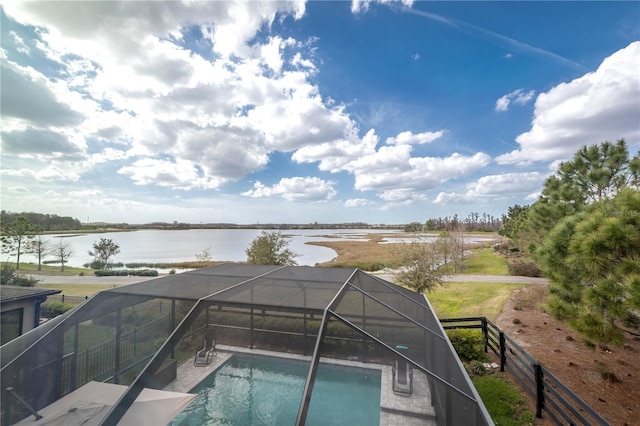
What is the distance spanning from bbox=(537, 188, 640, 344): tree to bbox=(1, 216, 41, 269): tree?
37.6 m

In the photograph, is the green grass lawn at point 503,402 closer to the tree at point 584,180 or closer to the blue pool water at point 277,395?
the blue pool water at point 277,395

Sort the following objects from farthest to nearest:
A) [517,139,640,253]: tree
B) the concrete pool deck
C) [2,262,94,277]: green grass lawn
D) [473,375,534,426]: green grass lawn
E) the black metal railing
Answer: [2,262,94,277]: green grass lawn → [517,139,640,253]: tree → [473,375,534,426]: green grass lawn → the black metal railing → the concrete pool deck

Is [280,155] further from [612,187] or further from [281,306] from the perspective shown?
[281,306]

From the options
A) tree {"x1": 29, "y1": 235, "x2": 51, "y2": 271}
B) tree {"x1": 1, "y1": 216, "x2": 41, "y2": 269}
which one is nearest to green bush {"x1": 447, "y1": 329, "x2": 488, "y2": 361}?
tree {"x1": 1, "y1": 216, "x2": 41, "y2": 269}

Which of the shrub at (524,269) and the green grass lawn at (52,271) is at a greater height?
the shrub at (524,269)

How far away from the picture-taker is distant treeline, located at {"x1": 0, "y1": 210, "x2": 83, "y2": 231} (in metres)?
26.3

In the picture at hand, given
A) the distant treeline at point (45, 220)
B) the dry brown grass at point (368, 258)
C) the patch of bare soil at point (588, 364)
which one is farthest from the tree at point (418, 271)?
the distant treeline at point (45, 220)

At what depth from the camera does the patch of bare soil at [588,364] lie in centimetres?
528

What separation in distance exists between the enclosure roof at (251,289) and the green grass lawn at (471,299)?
28.6 ft

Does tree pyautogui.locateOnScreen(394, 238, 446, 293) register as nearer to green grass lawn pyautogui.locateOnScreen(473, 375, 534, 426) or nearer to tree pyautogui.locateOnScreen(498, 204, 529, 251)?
green grass lawn pyautogui.locateOnScreen(473, 375, 534, 426)

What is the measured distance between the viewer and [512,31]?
11.6 meters

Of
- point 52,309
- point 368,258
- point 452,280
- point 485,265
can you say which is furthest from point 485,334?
point 368,258

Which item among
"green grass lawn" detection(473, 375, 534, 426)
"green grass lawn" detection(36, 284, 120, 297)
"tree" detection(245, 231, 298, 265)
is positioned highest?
"tree" detection(245, 231, 298, 265)

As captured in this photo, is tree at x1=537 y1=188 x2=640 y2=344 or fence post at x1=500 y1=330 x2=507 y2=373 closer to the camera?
tree at x1=537 y1=188 x2=640 y2=344
